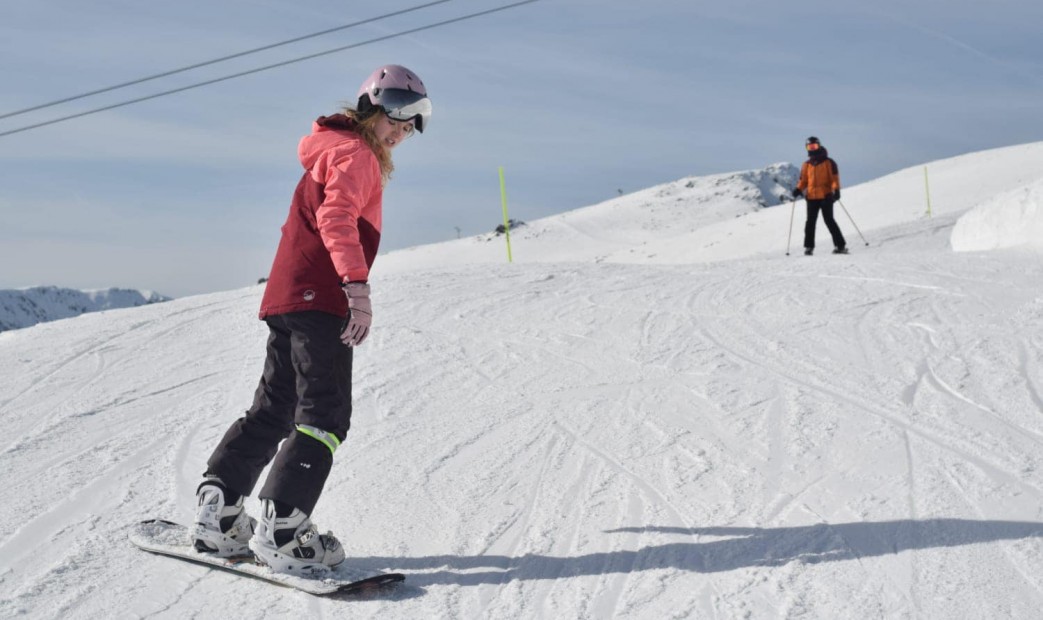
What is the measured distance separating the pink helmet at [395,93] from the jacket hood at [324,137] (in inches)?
3.7

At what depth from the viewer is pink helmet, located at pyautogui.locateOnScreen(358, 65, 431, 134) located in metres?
3.48

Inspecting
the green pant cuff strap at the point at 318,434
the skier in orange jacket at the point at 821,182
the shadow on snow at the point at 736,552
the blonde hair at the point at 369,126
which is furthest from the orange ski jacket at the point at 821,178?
the green pant cuff strap at the point at 318,434

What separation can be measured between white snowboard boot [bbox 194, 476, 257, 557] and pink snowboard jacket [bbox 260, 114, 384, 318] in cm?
71

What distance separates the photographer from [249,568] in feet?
11.0

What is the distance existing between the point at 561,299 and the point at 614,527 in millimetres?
5835

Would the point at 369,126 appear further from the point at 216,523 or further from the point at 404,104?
the point at 216,523

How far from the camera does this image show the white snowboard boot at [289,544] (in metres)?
3.28

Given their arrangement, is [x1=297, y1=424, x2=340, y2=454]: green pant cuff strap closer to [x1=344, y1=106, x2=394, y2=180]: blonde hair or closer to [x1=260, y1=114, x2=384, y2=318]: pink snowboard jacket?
[x1=260, y1=114, x2=384, y2=318]: pink snowboard jacket

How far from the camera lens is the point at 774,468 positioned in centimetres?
422

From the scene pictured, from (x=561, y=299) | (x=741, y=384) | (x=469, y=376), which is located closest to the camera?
(x=741, y=384)

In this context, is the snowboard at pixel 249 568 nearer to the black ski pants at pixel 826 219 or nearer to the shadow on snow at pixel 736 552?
the shadow on snow at pixel 736 552

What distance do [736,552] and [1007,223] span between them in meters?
12.1

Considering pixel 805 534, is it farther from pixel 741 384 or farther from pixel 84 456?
pixel 84 456

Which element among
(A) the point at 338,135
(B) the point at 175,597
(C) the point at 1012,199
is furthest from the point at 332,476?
(C) the point at 1012,199
